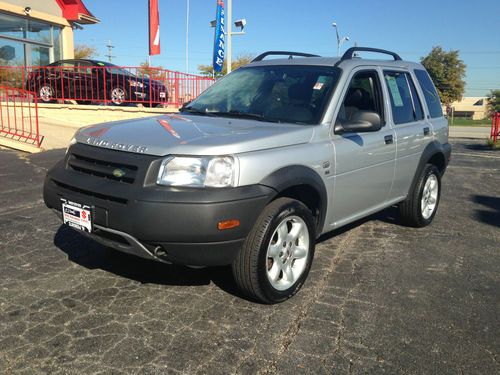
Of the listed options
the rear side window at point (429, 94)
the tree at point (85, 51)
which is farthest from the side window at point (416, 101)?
the tree at point (85, 51)

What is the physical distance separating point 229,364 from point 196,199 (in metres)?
0.97

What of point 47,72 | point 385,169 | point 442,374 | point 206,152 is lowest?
point 442,374

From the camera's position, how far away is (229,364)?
264 centimetres

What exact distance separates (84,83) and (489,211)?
11.3m

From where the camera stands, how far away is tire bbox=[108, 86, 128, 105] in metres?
13.7

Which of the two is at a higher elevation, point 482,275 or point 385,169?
point 385,169

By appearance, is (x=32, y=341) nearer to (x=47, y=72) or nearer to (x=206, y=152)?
(x=206, y=152)

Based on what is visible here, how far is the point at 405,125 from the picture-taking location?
4895mm

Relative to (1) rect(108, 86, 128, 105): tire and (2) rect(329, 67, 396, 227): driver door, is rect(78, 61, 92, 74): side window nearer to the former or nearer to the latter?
(1) rect(108, 86, 128, 105): tire

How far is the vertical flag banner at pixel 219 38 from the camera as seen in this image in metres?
19.1

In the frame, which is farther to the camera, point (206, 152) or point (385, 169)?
point (385, 169)

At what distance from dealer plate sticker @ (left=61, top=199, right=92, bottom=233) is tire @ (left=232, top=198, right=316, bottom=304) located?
1024 mm

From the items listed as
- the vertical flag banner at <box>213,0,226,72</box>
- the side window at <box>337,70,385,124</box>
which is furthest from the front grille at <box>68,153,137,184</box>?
the vertical flag banner at <box>213,0,226,72</box>

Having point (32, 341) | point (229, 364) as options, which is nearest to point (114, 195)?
point (32, 341)
